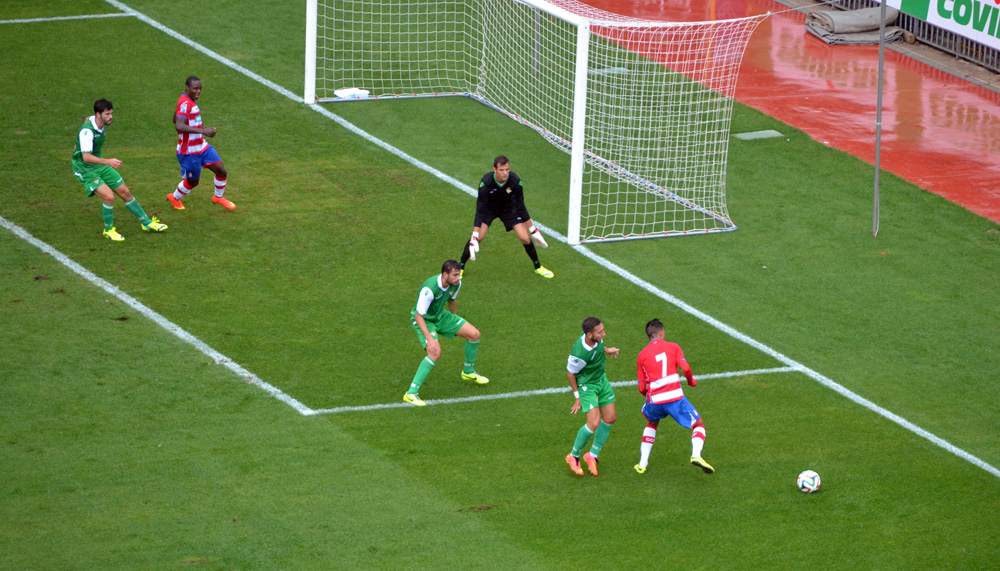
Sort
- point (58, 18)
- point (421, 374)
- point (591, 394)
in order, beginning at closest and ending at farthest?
point (591, 394)
point (421, 374)
point (58, 18)

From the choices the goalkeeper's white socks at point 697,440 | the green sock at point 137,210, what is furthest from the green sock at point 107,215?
the goalkeeper's white socks at point 697,440

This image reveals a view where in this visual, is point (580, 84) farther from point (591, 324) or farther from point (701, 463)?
point (701, 463)

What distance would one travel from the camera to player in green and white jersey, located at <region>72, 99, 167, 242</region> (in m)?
14.9

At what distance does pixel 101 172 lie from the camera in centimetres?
1527

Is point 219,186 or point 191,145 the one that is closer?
point 191,145

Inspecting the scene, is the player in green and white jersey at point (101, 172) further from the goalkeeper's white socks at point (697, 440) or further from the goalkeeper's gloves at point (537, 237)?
the goalkeeper's white socks at point (697, 440)

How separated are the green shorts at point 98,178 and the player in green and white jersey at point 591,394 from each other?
7688 millimetres

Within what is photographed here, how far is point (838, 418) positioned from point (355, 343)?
5.50 metres

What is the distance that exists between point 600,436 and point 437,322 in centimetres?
228

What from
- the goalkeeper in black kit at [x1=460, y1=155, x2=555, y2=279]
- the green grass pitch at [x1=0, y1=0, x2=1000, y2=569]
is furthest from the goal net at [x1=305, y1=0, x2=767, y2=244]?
the goalkeeper in black kit at [x1=460, y1=155, x2=555, y2=279]

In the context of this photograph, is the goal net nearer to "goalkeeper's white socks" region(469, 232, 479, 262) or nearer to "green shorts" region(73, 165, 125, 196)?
"goalkeeper's white socks" region(469, 232, 479, 262)

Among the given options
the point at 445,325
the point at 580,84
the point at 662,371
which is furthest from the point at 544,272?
the point at 662,371

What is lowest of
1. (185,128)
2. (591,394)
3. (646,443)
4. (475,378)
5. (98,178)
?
(475,378)

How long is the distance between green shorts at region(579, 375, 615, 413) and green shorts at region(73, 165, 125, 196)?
25.4 ft
